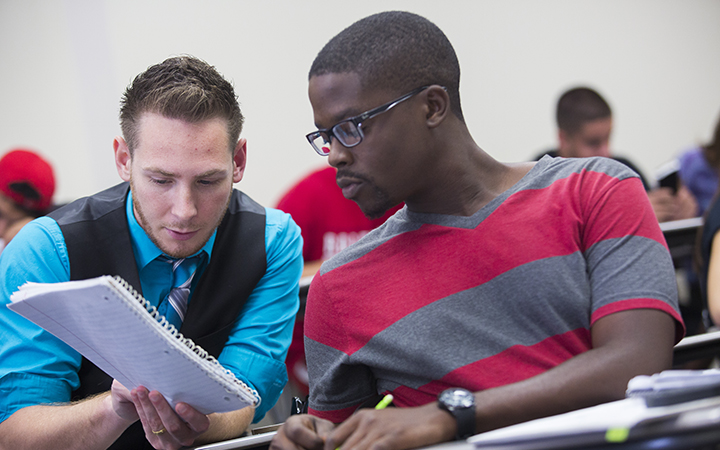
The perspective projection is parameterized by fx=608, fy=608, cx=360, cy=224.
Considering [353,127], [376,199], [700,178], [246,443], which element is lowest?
[700,178]

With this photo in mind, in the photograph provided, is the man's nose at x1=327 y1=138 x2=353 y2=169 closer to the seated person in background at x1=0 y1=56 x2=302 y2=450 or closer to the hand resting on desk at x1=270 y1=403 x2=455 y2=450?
the seated person in background at x1=0 y1=56 x2=302 y2=450

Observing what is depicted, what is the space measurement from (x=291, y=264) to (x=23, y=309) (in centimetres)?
69

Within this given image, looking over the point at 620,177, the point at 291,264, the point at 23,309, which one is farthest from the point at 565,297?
the point at 23,309

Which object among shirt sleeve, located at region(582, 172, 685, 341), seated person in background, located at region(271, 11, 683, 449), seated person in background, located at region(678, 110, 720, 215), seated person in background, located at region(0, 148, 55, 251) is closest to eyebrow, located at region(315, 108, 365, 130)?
seated person in background, located at region(271, 11, 683, 449)

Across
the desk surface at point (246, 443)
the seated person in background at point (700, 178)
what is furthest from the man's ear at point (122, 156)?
the seated person in background at point (700, 178)

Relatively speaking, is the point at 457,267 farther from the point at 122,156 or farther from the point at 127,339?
the point at 122,156

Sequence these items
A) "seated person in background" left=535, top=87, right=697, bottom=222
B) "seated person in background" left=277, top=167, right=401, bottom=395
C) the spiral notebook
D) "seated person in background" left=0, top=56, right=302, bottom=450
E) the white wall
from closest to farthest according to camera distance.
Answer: the spiral notebook → "seated person in background" left=0, top=56, right=302, bottom=450 → "seated person in background" left=277, top=167, right=401, bottom=395 → "seated person in background" left=535, top=87, right=697, bottom=222 → the white wall

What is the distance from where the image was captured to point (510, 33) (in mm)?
4145

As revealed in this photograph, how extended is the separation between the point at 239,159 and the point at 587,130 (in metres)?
2.28

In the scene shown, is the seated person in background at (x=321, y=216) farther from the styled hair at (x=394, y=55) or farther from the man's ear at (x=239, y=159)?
the styled hair at (x=394, y=55)

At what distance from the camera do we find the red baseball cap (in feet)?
7.58

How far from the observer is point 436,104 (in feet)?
3.54

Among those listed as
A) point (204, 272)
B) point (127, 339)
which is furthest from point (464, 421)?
point (204, 272)

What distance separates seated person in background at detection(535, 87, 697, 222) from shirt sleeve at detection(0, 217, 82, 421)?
2433mm
